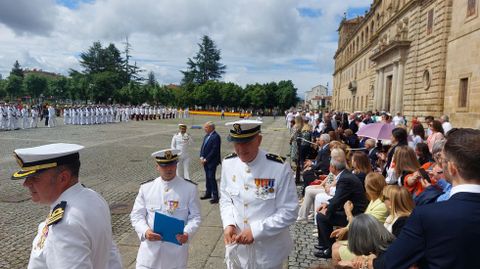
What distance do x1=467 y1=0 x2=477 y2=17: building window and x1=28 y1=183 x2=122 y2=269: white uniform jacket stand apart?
21685mm

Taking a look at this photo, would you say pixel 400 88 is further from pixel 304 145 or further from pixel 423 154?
pixel 423 154

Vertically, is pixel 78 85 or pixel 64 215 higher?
pixel 78 85

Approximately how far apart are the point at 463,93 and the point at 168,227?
21199 mm

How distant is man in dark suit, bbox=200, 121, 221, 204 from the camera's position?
881 centimetres

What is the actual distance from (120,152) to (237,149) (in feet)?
45.5

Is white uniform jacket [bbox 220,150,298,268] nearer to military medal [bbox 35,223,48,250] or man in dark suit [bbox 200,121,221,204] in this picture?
military medal [bbox 35,223,48,250]

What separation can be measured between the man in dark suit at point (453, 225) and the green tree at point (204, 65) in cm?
9672

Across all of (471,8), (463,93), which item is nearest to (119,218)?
(463,93)

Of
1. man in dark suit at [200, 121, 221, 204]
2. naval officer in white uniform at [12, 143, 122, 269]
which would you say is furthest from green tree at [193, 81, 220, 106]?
naval officer in white uniform at [12, 143, 122, 269]

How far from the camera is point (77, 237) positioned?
1.98 metres

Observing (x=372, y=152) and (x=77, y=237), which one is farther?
(x=372, y=152)

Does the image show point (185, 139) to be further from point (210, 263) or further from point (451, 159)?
point (451, 159)

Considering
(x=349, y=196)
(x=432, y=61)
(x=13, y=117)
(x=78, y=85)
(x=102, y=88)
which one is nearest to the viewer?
(x=349, y=196)

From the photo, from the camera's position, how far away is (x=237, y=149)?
10.8ft
